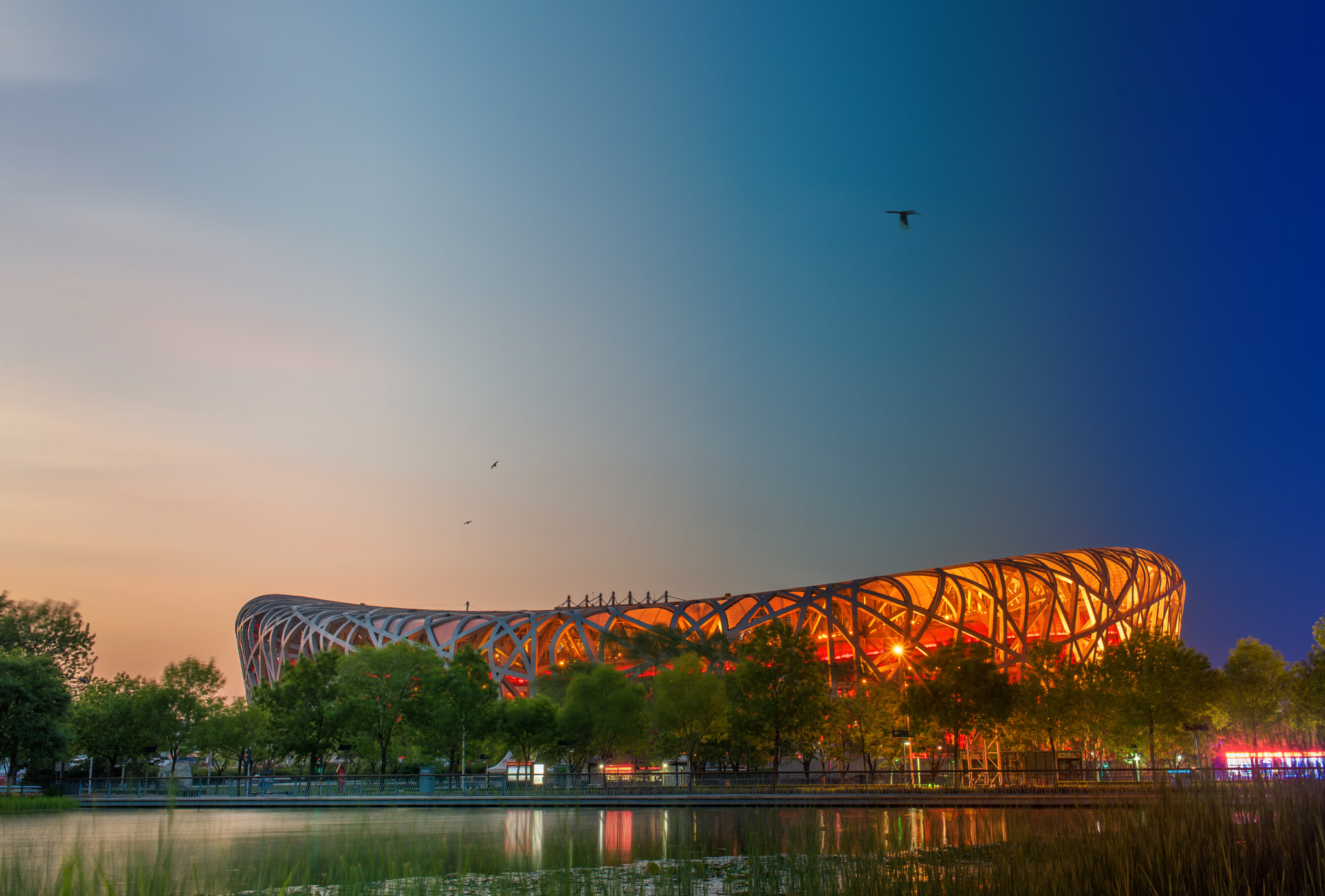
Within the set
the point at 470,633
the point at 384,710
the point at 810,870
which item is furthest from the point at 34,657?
the point at 810,870

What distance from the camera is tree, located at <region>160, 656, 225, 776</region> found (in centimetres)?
6519

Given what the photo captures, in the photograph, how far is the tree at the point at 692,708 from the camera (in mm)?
58469

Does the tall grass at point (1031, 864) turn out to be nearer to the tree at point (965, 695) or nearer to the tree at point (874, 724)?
the tree at point (965, 695)

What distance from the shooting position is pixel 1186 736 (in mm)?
47281

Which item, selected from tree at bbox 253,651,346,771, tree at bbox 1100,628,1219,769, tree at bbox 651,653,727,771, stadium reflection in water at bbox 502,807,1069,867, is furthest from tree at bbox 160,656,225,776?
tree at bbox 1100,628,1219,769

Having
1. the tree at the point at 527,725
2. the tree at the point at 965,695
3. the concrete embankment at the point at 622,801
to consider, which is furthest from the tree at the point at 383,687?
the tree at the point at 965,695

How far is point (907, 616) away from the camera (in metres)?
79.1

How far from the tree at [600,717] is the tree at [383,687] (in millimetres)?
10208

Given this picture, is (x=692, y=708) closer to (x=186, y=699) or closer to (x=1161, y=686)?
(x=1161, y=686)

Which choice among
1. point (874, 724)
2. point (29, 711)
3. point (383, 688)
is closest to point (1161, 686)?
point (874, 724)

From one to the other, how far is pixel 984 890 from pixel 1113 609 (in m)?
81.2

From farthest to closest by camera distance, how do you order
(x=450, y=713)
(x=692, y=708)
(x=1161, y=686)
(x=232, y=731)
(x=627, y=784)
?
(x=232, y=731) → (x=692, y=708) → (x=450, y=713) → (x=1161, y=686) → (x=627, y=784)

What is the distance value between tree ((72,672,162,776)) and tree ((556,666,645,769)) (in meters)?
29.5

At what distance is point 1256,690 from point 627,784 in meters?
47.3
